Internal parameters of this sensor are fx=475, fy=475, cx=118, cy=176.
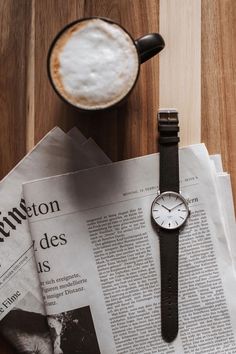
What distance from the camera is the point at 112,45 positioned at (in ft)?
1.43

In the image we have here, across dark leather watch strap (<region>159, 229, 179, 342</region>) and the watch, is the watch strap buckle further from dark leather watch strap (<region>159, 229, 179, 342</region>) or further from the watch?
dark leather watch strap (<region>159, 229, 179, 342</region>)

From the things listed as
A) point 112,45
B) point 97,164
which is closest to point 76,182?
point 97,164

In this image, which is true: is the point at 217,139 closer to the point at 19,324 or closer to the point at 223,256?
the point at 223,256

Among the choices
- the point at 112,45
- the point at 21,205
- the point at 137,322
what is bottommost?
the point at 137,322

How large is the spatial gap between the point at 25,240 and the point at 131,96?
0.19 metres

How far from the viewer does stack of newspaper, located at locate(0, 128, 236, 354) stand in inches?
20.1

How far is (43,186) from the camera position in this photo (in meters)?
0.51

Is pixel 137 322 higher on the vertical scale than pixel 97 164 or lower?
lower

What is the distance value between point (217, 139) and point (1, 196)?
0.24m

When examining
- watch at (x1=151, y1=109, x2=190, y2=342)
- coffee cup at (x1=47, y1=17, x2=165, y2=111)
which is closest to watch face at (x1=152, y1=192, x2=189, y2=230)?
watch at (x1=151, y1=109, x2=190, y2=342)

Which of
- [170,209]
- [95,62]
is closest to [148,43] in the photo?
[95,62]

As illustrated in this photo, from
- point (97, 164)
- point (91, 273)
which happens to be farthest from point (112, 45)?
point (91, 273)

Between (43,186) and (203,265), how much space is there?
0.19 m

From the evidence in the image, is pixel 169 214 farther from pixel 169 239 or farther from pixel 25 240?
pixel 25 240
